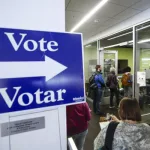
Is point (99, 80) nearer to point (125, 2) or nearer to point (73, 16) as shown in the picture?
point (73, 16)

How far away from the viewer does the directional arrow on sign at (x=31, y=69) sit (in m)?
0.68

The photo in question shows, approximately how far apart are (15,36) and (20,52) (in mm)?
77

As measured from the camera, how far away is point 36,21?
0.78 meters

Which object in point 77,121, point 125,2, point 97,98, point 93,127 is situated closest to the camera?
point 77,121

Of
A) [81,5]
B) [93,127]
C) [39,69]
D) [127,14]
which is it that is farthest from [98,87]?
[39,69]

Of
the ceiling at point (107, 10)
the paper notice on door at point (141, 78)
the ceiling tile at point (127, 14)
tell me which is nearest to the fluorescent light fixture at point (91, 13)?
the ceiling at point (107, 10)

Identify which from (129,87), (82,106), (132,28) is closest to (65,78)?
(82,106)

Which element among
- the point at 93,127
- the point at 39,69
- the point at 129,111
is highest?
the point at 39,69

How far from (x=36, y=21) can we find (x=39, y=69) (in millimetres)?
257

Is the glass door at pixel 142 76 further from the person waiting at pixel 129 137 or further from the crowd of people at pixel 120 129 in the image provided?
the person waiting at pixel 129 137

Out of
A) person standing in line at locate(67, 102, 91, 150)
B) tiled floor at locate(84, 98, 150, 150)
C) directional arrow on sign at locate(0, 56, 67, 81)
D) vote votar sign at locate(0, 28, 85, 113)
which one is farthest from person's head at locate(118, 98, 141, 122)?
tiled floor at locate(84, 98, 150, 150)

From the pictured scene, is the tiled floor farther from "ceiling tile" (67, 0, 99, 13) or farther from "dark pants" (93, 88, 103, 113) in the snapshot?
"ceiling tile" (67, 0, 99, 13)

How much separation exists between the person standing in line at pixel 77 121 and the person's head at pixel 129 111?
1.45ft

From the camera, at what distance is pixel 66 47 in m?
0.81
